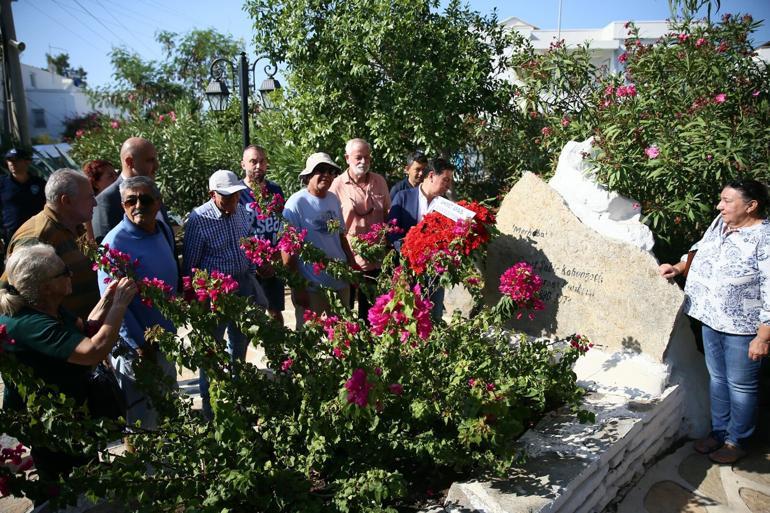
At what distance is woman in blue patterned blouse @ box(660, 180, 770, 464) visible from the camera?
3.01 m

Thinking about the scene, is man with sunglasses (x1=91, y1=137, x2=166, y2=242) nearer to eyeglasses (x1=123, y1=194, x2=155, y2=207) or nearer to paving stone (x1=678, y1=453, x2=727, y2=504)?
eyeglasses (x1=123, y1=194, x2=155, y2=207)

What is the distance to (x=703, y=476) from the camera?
3.15m

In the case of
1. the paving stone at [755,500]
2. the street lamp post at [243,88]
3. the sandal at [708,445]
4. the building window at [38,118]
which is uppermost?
the building window at [38,118]

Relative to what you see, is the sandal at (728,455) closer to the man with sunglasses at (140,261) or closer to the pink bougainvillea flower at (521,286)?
the pink bougainvillea flower at (521,286)

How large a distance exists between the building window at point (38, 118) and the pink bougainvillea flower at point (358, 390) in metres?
46.7

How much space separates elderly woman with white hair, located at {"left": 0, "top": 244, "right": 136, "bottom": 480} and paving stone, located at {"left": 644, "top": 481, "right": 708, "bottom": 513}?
284 cm

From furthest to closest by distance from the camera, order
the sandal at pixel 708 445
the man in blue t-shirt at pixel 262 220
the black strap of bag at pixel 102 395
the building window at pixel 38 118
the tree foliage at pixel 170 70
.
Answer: the building window at pixel 38 118, the tree foliage at pixel 170 70, the man in blue t-shirt at pixel 262 220, the sandal at pixel 708 445, the black strap of bag at pixel 102 395

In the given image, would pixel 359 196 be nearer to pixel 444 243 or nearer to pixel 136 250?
pixel 444 243

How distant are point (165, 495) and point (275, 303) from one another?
8.11 ft

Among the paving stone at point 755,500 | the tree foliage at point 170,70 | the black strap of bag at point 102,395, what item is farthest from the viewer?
the tree foliage at point 170,70

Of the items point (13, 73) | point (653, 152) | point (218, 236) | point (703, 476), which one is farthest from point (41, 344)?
point (13, 73)

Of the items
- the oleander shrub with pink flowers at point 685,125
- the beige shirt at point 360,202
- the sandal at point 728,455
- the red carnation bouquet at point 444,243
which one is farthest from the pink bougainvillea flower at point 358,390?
the oleander shrub with pink flowers at point 685,125

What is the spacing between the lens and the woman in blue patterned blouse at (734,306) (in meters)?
3.01

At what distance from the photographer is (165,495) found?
6.49 feet
